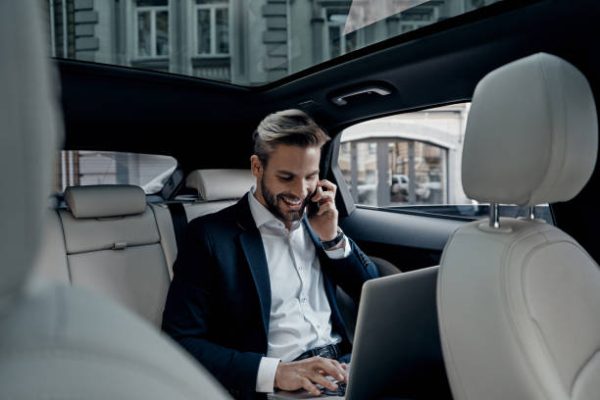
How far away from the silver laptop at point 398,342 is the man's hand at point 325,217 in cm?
70

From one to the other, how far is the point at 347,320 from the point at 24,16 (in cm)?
192

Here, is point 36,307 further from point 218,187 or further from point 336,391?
point 218,187

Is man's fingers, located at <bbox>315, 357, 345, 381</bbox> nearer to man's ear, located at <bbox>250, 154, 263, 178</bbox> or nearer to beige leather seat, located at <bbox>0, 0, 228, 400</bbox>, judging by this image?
man's ear, located at <bbox>250, 154, 263, 178</bbox>

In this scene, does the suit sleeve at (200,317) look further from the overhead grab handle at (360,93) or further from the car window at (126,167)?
the car window at (126,167)

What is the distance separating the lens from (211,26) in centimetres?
1345

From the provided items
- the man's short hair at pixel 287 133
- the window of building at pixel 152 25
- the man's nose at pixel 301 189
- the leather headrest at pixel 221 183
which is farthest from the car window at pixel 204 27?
the man's nose at pixel 301 189

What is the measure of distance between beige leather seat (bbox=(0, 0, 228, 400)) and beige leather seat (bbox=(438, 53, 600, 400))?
85 cm

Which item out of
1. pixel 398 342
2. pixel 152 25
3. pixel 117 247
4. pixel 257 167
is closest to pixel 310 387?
pixel 398 342

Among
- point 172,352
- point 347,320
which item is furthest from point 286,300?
point 172,352

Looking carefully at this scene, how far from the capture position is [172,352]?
17.9 inches

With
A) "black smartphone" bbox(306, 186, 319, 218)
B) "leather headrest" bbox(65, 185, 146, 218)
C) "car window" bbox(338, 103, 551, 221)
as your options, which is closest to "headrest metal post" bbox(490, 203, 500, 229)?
"black smartphone" bbox(306, 186, 319, 218)

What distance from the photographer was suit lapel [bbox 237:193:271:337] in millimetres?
1827

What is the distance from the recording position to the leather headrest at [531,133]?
117 centimetres

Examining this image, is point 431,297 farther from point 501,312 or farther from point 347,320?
point 347,320
